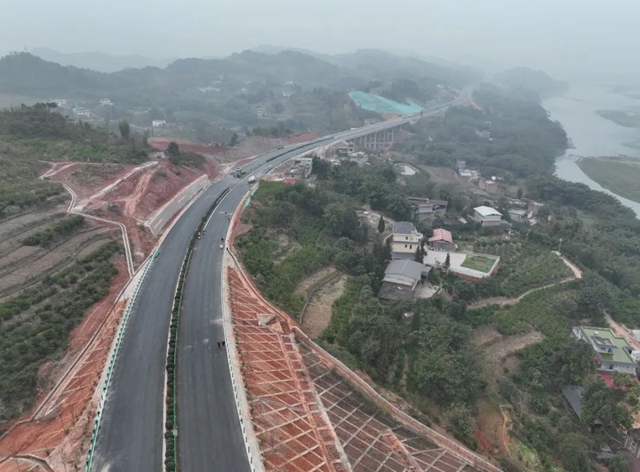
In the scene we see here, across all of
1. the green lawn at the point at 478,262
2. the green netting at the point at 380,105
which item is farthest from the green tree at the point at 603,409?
the green netting at the point at 380,105

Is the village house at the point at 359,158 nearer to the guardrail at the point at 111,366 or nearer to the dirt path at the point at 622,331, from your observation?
the dirt path at the point at 622,331

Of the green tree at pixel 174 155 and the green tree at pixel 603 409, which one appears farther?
the green tree at pixel 174 155

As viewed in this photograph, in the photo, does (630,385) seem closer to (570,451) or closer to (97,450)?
(570,451)

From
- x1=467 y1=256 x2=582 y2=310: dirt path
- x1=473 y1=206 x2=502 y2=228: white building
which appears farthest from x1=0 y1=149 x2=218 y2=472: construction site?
x1=473 y1=206 x2=502 y2=228: white building

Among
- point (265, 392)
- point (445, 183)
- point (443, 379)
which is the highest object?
point (265, 392)

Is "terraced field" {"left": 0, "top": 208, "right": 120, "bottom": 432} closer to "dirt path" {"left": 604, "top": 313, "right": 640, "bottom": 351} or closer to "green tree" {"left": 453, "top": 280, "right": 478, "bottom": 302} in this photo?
"green tree" {"left": 453, "top": 280, "right": 478, "bottom": 302}

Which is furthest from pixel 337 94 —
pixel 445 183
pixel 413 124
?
pixel 445 183
